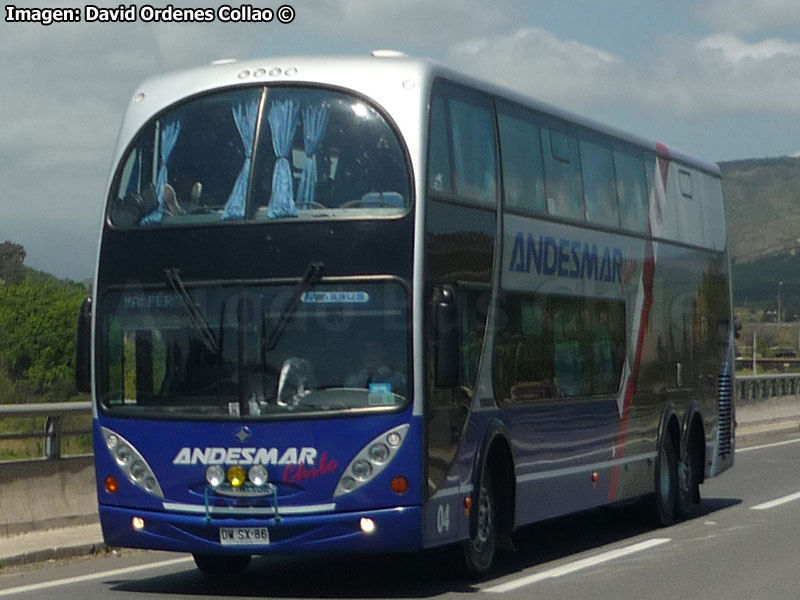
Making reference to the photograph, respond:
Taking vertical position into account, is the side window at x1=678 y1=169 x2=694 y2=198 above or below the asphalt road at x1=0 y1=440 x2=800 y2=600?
above

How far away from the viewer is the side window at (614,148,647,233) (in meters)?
16.0

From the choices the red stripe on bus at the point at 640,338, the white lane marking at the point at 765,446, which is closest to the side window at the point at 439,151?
the red stripe on bus at the point at 640,338

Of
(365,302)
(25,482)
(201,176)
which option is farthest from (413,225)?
(25,482)

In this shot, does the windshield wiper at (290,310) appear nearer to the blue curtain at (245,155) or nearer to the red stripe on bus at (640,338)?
the blue curtain at (245,155)

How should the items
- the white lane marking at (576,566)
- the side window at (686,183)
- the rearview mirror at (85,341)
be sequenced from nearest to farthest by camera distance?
the rearview mirror at (85,341) → the white lane marking at (576,566) → the side window at (686,183)

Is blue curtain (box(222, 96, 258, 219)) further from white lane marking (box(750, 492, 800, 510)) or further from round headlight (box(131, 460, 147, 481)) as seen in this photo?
white lane marking (box(750, 492, 800, 510))

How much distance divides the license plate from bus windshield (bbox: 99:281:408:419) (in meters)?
0.77

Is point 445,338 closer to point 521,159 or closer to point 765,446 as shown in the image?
point 521,159

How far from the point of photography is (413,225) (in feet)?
36.5

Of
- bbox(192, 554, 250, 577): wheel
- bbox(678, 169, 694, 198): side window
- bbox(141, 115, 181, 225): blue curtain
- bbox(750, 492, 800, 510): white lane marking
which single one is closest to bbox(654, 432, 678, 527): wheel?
bbox(750, 492, 800, 510): white lane marking

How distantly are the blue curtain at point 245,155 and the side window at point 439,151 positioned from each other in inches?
49.7

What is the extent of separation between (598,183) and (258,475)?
221 inches

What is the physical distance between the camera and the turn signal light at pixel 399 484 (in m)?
11.0

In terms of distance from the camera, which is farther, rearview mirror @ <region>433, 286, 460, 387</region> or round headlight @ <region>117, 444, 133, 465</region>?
round headlight @ <region>117, 444, 133, 465</region>
